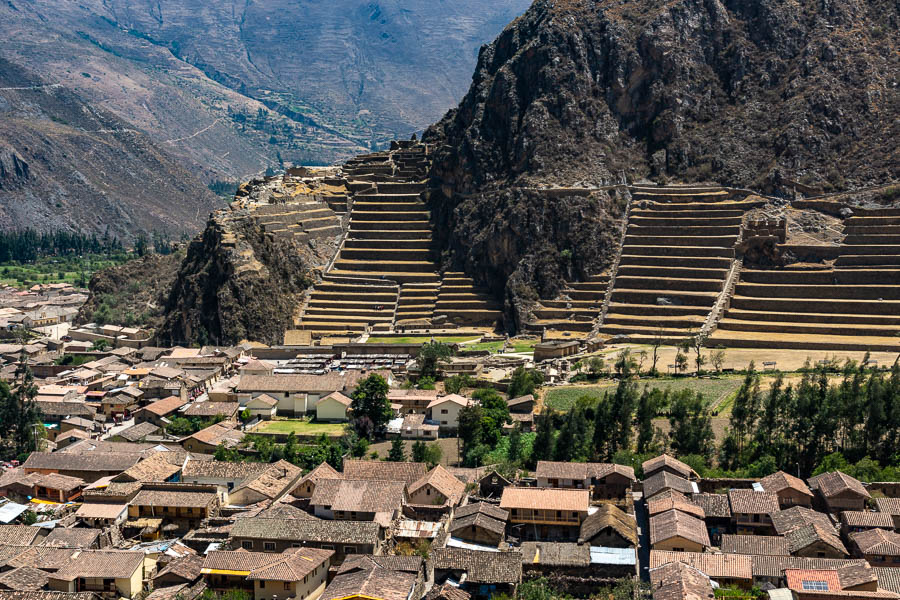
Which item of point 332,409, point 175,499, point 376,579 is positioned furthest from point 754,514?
point 332,409

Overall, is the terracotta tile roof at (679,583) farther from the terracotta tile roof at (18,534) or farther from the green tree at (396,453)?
the terracotta tile roof at (18,534)

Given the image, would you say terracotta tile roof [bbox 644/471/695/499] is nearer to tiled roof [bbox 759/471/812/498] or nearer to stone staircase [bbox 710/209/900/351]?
tiled roof [bbox 759/471/812/498]

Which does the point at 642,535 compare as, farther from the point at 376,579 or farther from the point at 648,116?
the point at 648,116

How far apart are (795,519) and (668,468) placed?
8.23m

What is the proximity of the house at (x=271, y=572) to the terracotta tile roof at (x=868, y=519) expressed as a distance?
2277cm

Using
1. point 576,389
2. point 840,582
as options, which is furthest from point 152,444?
point 840,582

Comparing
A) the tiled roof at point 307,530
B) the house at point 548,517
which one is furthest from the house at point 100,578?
the house at point 548,517

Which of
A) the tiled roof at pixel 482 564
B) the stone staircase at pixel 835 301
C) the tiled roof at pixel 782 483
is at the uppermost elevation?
the stone staircase at pixel 835 301

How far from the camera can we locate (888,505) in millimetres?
49875

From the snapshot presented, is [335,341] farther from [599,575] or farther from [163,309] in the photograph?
[599,575]

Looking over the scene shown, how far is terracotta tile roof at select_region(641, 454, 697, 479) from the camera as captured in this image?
55594 mm

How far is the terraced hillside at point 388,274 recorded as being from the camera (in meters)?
104

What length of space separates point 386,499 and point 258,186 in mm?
85366

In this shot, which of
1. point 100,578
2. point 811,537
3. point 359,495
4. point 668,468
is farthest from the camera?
point 668,468
